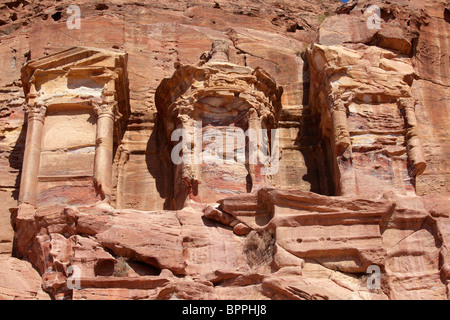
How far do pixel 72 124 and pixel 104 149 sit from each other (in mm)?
1086

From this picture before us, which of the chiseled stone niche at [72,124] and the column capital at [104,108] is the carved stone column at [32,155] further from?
the column capital at [104,108]

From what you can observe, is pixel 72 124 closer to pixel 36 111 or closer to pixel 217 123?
pixel 36 111

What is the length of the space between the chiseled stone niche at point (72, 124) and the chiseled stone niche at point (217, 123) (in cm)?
143

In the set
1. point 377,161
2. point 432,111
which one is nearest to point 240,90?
point 377,161

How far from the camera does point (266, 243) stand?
18188 mm

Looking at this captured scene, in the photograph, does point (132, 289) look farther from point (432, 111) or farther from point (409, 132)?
point (432, 111)

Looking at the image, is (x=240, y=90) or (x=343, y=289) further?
(x=240, y=90)

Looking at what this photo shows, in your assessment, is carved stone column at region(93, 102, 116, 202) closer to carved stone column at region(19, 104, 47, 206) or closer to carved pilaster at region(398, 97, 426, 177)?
carved stone column at region(19, 104, 47, 206)

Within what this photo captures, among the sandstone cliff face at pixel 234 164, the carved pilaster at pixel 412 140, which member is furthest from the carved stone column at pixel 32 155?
the carved pilaster at pixel 412 140

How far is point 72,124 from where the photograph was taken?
20.8 metres

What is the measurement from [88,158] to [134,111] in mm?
3788

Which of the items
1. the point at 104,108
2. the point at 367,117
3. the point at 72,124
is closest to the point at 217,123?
the point at 104,108

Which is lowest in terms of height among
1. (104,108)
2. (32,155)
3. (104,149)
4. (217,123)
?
(32,155)

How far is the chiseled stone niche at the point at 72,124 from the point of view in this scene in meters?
19.7
